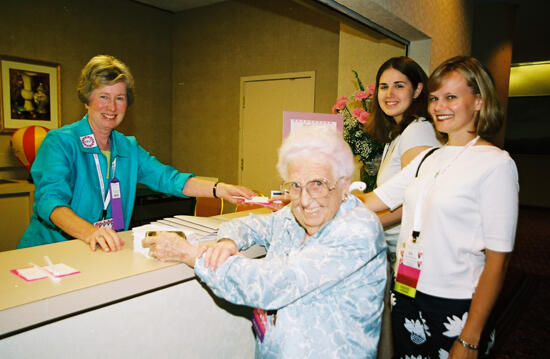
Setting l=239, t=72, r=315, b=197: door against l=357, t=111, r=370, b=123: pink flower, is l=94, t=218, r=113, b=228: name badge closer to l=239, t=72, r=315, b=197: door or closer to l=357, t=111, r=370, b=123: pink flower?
l=357, t=111, r=370, b=123: pink flower

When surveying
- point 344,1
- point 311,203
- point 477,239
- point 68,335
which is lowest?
point 68,335

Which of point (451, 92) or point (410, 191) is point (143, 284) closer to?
point (410, 191)

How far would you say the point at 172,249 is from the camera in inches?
46.0

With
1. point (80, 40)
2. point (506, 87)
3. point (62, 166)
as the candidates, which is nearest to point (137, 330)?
point (62, 166)

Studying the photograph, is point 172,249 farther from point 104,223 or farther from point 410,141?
point 410,141

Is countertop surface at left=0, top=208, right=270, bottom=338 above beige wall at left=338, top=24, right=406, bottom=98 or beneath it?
beneath

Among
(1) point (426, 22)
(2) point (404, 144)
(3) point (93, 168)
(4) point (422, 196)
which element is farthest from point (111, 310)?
(1) point (426, 22)

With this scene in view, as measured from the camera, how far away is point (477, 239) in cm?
128

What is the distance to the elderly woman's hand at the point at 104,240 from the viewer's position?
1280 millimetres

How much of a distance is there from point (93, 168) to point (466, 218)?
62.0 inches

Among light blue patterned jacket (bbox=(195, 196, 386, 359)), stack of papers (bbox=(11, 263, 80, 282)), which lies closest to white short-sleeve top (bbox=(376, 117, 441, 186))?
light blue patterned jacket (bbox=(195, 196, 386, 359))

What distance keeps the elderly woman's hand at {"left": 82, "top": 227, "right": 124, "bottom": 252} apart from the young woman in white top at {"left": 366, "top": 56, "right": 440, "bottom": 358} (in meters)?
1.17

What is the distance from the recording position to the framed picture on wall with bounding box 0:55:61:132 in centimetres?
462

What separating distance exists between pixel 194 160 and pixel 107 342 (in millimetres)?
5465
